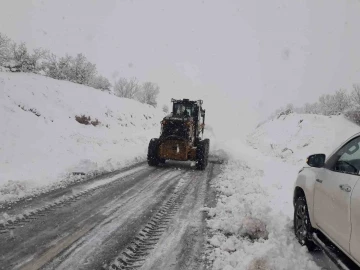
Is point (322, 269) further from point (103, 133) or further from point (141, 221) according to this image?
point (103, 133)

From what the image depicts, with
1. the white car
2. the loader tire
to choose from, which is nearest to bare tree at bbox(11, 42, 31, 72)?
the loader tire

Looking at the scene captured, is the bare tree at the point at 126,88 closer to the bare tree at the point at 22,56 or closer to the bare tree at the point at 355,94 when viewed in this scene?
the bare tree at the point at 22,56

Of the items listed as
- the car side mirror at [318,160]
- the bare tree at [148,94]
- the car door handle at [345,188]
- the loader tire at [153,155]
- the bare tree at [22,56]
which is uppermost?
the bare tree at [148,94]

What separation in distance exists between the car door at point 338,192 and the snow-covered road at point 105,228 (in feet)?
5.31

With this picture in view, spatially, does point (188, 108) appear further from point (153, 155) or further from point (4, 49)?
point (4, 49)

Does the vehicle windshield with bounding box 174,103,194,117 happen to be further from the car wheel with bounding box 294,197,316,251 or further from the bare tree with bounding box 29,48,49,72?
the bare tree with bounding box 29,48,49,72

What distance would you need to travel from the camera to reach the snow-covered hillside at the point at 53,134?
9672mm

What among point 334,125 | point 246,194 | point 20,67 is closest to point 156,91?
point 20,67

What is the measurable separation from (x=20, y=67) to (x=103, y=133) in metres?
8.78

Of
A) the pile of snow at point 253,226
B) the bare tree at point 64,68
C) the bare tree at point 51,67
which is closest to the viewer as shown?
the pile of snow at point 253,226

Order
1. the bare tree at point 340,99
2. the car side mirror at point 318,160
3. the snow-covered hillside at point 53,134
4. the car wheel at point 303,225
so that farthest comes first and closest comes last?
the bare tree at point 340,99, the snow-covered hillside at point 53,134, the car wheel at point 303,225, the car side mirror at point 318,160

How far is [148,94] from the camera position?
52.5 meters

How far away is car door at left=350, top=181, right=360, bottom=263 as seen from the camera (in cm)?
291

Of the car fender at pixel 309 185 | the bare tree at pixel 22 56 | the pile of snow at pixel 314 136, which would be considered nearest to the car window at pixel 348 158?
the car fender at pixel 309 185
